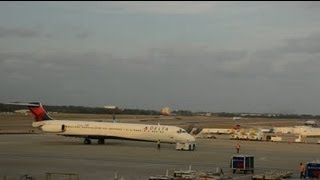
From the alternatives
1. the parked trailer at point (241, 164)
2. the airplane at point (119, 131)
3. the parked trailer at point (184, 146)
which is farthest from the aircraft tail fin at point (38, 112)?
the parked trailer at point (241, 164)

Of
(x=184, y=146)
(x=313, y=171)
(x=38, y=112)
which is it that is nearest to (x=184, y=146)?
(x=184, y=146)

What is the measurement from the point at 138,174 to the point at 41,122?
37434mm

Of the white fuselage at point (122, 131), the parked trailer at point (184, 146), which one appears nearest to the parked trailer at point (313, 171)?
the parked trailer at point (184, 146)

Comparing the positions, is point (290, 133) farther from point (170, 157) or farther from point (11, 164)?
point (11, 164)

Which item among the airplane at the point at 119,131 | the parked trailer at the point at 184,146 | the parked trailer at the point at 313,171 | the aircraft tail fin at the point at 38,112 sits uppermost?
the aircraft tail fin at the point at 38,112

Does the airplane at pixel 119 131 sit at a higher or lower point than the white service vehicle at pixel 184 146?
higher

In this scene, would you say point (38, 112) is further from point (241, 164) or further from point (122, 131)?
point (241, 164)

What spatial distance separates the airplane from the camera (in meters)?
61.9

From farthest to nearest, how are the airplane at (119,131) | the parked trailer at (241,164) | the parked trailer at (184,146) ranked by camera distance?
the airplane at (119,131) → the parked trailer at (184,146) → the parked trailer at (241,164)

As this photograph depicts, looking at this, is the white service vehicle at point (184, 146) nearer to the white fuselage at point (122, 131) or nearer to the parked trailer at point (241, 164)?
the white fuselage at point (122, 131)

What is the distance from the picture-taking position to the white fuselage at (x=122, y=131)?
62000mm

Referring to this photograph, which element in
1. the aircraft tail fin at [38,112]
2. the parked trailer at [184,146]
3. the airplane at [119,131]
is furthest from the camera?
the aircraft tail fin at [38,112]

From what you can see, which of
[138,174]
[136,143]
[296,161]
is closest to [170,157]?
[296,161]

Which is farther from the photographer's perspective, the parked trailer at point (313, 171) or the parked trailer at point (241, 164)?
the parked trailer at point (241, 164)
